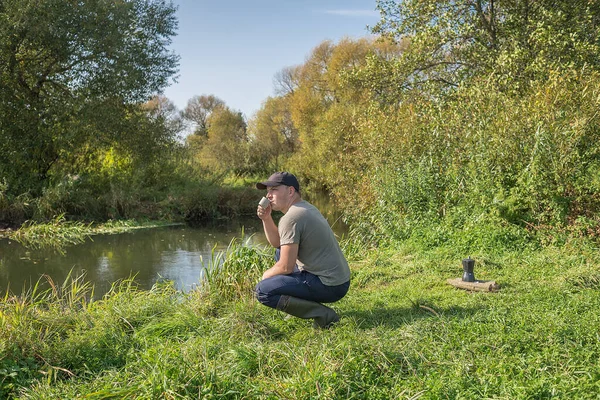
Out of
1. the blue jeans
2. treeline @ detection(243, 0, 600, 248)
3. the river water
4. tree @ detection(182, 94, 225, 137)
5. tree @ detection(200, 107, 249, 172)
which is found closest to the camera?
the blue jeans

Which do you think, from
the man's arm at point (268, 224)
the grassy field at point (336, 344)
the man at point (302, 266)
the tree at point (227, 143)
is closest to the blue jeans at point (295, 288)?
the man at point (302, 266)

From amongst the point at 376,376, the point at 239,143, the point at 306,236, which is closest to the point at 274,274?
the point at 306,236

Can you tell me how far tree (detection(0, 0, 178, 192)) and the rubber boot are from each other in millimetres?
15214

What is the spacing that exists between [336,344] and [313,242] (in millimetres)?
942

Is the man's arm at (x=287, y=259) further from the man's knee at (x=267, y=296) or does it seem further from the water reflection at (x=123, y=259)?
the water reflection at (x=123, y=259)

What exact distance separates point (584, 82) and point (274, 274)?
6821mm

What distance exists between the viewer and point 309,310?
4582 millimetres

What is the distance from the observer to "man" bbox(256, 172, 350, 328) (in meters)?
4.50

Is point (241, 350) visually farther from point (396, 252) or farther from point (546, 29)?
point (546, 29)

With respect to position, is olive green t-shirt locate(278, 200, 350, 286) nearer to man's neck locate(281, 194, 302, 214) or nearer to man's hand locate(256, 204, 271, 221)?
man's neck locate(281, 194, 302, 214)

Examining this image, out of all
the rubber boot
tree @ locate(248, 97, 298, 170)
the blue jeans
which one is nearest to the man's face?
the blue jeans

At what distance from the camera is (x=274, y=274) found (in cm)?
457

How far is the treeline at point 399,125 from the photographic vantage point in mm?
7984

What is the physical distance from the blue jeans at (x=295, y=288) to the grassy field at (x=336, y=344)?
271 mm
